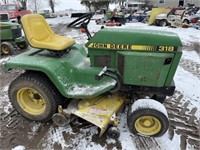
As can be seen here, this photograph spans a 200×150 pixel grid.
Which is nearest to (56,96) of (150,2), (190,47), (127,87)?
(127,87)

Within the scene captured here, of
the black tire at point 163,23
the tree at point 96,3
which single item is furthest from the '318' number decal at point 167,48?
the tree at point 96,3

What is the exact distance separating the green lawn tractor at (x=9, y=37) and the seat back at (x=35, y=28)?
343cm

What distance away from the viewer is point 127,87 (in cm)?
251

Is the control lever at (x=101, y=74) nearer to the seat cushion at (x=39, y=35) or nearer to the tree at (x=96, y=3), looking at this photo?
the seat cushion at (x=39, y=35)

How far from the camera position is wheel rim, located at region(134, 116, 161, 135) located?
243cm

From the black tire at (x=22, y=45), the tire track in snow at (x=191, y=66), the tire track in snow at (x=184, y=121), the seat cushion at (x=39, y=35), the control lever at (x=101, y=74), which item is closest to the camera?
the control lever at (x=101, y=74)

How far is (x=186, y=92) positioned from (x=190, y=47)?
395cm

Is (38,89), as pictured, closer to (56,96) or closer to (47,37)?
(56,96)

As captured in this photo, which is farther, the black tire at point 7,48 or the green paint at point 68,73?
the black tire at point 7,48

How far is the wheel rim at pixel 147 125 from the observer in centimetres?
243

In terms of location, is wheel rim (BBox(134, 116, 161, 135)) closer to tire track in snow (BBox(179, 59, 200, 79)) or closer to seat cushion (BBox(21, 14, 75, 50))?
seat cushion (BBox(21, 14, 75, 50))

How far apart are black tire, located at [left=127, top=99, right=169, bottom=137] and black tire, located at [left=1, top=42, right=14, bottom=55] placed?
4741mm

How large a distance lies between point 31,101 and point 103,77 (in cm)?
117

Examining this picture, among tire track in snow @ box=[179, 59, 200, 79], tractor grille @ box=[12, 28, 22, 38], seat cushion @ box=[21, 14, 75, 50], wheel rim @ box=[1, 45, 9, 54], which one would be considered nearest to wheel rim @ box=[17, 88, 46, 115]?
seat cushion @ box=[21, 14, 75, 50]
